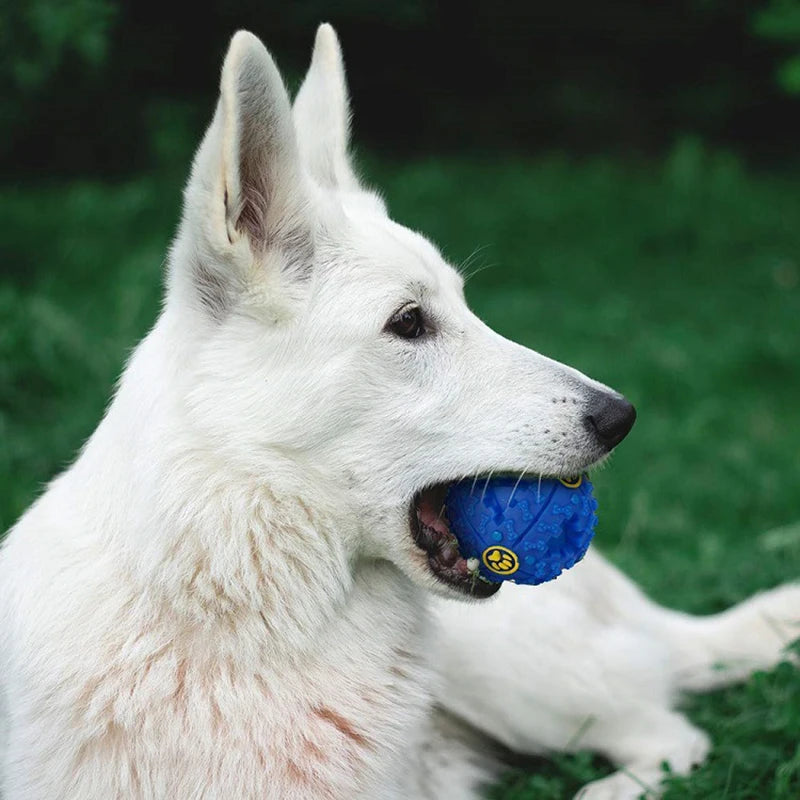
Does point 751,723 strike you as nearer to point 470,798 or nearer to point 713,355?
point 470,798

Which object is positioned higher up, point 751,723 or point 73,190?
point 751,723

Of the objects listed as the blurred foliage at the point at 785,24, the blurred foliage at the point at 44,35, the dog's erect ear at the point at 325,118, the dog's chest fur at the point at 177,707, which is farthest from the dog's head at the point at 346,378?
the blurred foliage at the point at 785,24

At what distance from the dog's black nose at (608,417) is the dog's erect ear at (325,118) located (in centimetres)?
102

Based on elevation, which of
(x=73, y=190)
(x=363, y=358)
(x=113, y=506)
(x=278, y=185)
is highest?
(x=278, y=185)

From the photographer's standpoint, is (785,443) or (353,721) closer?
(353,721)

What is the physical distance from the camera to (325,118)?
319cm

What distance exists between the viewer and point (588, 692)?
11.2 feet

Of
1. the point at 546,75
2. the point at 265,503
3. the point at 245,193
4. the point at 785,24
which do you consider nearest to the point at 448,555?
the point at 265,503

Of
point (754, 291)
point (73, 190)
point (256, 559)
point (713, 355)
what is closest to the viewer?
point (256, 559)

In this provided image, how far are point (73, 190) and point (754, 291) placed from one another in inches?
239

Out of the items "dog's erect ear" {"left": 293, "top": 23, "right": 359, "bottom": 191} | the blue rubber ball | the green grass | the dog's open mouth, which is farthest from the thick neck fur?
the green grass

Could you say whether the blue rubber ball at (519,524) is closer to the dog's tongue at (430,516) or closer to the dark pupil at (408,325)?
the dog's tongue at (430,516)

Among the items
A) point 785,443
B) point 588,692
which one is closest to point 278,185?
point 588,692

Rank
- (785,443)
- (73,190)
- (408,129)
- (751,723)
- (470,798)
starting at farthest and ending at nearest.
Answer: (408,129), (73,190), (785,443), (751,723), (470,798)
